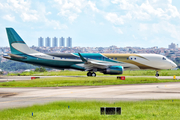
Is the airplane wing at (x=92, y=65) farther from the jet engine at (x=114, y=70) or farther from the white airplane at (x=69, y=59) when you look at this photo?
the jet engine at (x=114, y=70)

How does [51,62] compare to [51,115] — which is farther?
[51,62]

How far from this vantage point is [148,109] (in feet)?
51.1

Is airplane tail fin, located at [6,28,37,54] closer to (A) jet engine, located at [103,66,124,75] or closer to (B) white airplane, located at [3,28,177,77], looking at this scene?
(B) white airplane, located at [3,28,177,77]

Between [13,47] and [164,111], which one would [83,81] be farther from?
[164,111]

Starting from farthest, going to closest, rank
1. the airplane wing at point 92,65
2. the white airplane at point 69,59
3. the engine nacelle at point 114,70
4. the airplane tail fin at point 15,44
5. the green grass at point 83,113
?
the airplane tail fin at point 15,44 → the white airplane at point 69,59 → the airplane wing at point 92,65 → the engine nacelle at point 114,70 → the green grass at point 83,113

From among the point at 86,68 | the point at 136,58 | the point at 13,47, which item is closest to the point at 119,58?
the point at 136,58

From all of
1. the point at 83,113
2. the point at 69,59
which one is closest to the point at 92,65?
the point at 69,59

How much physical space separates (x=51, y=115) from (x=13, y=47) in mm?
35831

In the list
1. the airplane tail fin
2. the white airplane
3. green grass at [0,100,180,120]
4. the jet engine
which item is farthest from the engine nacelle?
green grass at [0,100,180,120]

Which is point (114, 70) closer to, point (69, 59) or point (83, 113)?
point (69, 59)

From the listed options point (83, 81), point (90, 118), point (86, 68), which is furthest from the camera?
point (86, 68)

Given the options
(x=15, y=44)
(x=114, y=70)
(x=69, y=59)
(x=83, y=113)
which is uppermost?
(x=15, y=44)

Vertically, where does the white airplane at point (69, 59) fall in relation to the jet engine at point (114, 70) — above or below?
above

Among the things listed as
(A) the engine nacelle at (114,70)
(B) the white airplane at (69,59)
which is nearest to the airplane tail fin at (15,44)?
(B) the white airplane at (69,59)
